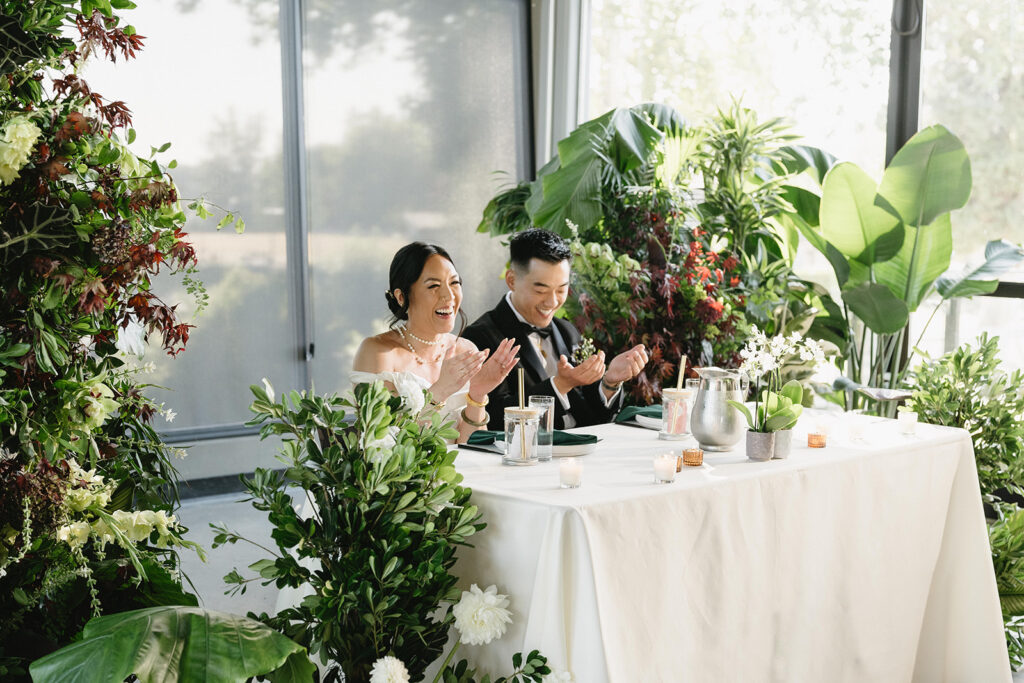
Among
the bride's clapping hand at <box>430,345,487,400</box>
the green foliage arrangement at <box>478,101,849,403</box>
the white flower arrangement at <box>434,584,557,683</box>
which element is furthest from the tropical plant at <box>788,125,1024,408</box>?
the white flower arrangement at <box>434,584,557,683</box>

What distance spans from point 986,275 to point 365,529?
3390mm

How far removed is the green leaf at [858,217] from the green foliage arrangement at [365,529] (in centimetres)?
291

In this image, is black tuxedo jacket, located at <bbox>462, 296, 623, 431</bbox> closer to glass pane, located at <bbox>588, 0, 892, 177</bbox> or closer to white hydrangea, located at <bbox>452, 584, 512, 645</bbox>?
white hydrangea, located at <bbox>452, 584, 512, 645</bbox>

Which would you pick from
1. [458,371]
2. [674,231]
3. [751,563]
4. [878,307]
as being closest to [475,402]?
[458,371]

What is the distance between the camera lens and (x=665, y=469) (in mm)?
2293

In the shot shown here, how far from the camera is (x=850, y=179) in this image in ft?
14.6

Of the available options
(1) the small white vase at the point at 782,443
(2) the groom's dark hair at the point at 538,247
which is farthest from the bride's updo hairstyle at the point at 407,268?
(1) the small white vase at the point at 782,443

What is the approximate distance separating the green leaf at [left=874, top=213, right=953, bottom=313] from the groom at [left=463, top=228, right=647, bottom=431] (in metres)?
1.69

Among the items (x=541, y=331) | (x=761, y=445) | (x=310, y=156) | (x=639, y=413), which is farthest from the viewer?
(x=310, y=156)

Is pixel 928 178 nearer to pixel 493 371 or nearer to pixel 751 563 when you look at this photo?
pixel 493 371

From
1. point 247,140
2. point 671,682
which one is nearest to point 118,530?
point 671,682

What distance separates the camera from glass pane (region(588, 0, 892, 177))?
17.3ft

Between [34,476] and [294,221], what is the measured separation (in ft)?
12.9

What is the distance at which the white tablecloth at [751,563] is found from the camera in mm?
2061
